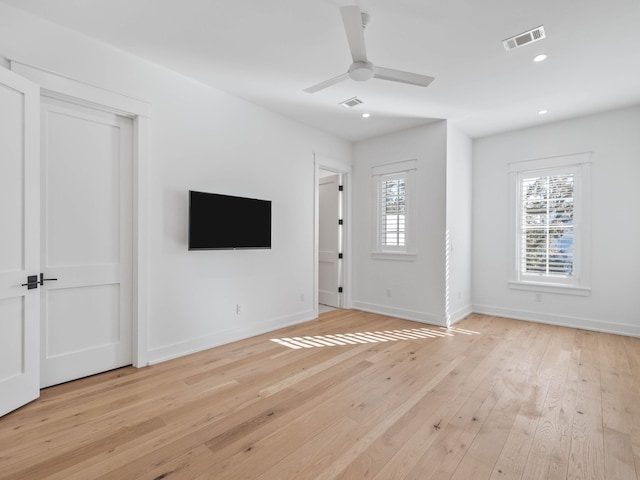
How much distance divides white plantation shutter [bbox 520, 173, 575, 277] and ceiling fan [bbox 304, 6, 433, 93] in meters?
3.43

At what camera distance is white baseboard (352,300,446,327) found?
185 inches

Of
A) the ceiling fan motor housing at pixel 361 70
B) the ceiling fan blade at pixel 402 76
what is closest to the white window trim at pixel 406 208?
the ceiling fan blade at pixel 402 76

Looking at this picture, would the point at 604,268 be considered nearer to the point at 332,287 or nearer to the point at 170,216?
the point at 332,287

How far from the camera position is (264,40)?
276 cm

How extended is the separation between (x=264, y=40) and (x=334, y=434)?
3.09 meters

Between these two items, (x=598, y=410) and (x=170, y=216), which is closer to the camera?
(x=598, y=410)

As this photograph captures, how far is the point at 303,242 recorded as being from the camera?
4750 millimetres

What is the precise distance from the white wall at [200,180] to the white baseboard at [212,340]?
0.04 ft

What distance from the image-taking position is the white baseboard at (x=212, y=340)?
10.5 ft

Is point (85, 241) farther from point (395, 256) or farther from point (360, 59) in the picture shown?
point (395, 256)

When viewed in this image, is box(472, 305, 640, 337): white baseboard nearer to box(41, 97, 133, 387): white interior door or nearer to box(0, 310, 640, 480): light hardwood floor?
box(0, 310, 640, 480): light hardwood floor

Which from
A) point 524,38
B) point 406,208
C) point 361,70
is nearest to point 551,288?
point 406,208

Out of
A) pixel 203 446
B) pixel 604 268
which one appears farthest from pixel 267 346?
pixel 604 268

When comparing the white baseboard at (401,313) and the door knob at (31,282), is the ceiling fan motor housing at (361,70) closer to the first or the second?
the door knob at (31,282)
